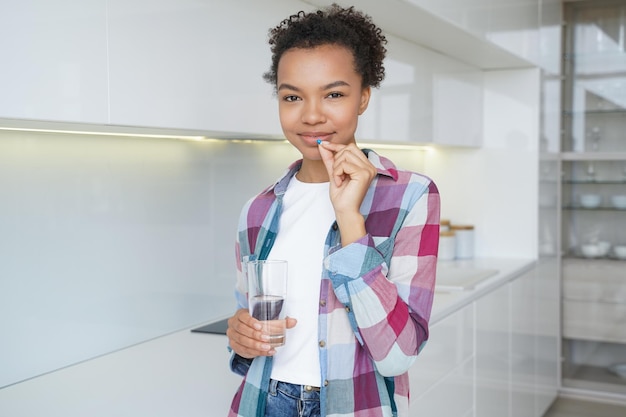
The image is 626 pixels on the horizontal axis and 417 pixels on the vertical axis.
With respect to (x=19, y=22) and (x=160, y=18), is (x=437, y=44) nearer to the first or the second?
(x=160, y=18)

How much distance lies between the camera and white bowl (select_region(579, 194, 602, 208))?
4.06 meters

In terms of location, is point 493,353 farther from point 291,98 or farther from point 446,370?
point 291,98

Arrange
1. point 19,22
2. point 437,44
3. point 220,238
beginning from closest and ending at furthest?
1. point 19,22
2. point 220,238
3. point 437,44

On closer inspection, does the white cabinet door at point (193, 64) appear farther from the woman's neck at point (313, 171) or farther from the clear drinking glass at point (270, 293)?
the clear drinking glass at point (270, 293)

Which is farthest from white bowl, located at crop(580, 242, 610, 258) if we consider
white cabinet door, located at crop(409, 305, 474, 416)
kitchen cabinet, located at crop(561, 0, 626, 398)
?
white cabinet door, located at crop(409, 305, 474, 416)

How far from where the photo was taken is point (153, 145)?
2020 mm

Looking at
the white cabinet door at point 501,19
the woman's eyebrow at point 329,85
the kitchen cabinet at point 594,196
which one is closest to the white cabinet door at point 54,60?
the woman's eyebrow at point 329,85

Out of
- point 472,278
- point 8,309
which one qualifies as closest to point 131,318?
point 8,309

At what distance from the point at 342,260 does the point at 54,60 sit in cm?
64

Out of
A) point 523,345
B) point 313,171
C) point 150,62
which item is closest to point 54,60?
point 150,62

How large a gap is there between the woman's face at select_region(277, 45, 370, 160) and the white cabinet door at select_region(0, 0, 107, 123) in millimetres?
416

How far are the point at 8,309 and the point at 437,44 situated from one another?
1.90m

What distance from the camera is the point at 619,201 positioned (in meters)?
4.02

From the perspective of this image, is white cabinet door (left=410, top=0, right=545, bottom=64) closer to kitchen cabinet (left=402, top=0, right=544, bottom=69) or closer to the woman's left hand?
kitchen cabinet (left=402, top=0, right=544, bottom=69)
